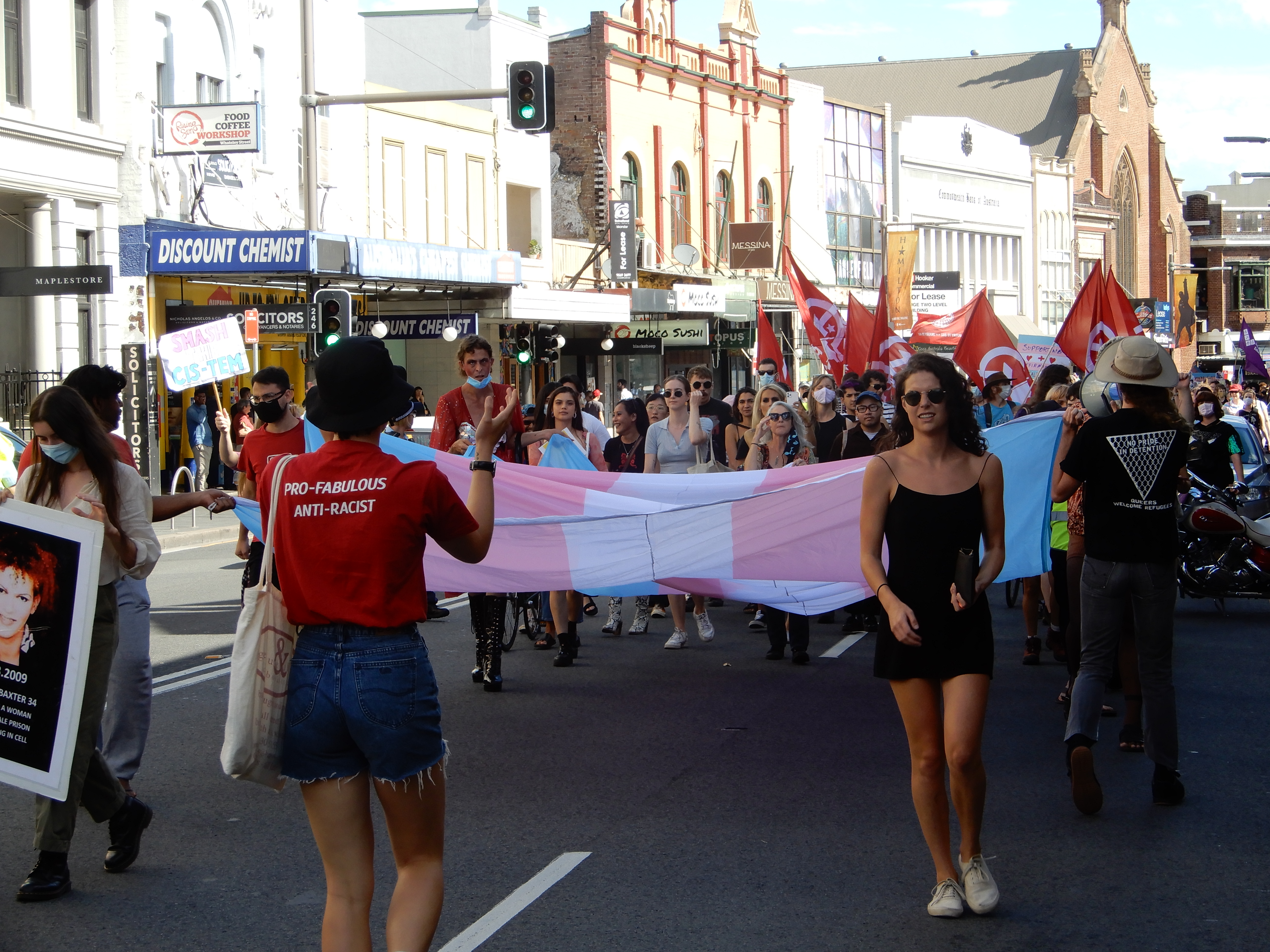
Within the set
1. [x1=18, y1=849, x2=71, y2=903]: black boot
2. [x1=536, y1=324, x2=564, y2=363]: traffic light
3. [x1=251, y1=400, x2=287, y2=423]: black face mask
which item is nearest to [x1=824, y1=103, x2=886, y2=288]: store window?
[x1=536, y1=324, x2=564, y2=363]: traffic light

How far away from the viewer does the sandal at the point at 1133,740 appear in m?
7.60

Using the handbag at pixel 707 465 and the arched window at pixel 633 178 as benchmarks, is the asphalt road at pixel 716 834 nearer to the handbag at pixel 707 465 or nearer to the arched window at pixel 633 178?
the handbag at pixel 707 465

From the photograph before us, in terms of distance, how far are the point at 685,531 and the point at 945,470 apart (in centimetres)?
277

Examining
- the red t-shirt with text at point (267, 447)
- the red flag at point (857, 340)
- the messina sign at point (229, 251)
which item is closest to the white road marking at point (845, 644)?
the red t-shirt with text at point (267, 447)

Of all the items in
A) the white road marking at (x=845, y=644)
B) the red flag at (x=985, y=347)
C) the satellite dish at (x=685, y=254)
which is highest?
the satellite dish at (x=685, y=254)

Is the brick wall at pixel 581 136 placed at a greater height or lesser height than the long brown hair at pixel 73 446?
greater

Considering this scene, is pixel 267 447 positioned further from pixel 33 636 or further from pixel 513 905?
Result: pixel 513 905

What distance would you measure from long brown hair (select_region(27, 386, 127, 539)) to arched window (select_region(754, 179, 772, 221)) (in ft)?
147

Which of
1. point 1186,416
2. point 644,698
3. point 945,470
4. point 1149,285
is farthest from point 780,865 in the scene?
point 1149,285

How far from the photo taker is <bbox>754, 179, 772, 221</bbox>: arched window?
49.5 meters

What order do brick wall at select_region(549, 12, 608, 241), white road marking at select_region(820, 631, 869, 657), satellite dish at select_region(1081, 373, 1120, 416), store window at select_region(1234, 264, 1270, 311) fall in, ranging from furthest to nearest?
store window at select_region(1234, 264, 1270, 311) < brick wall at select_region(549, 12, 608, 241) < white road marking at select_region(820, 631, 869, 657) < satellite dish at select_region(1081, 373, 1120, 416)

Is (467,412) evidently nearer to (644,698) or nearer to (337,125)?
(644,698)

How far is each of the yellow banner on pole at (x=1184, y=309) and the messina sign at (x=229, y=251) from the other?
3956 cm

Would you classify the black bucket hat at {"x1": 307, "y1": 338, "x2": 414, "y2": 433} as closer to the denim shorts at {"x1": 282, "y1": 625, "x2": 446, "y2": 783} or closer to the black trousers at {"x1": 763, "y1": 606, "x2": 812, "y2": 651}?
the denim shorts at {"x1": 282, "y1": 625, "x2": 446, "y2": 783}
